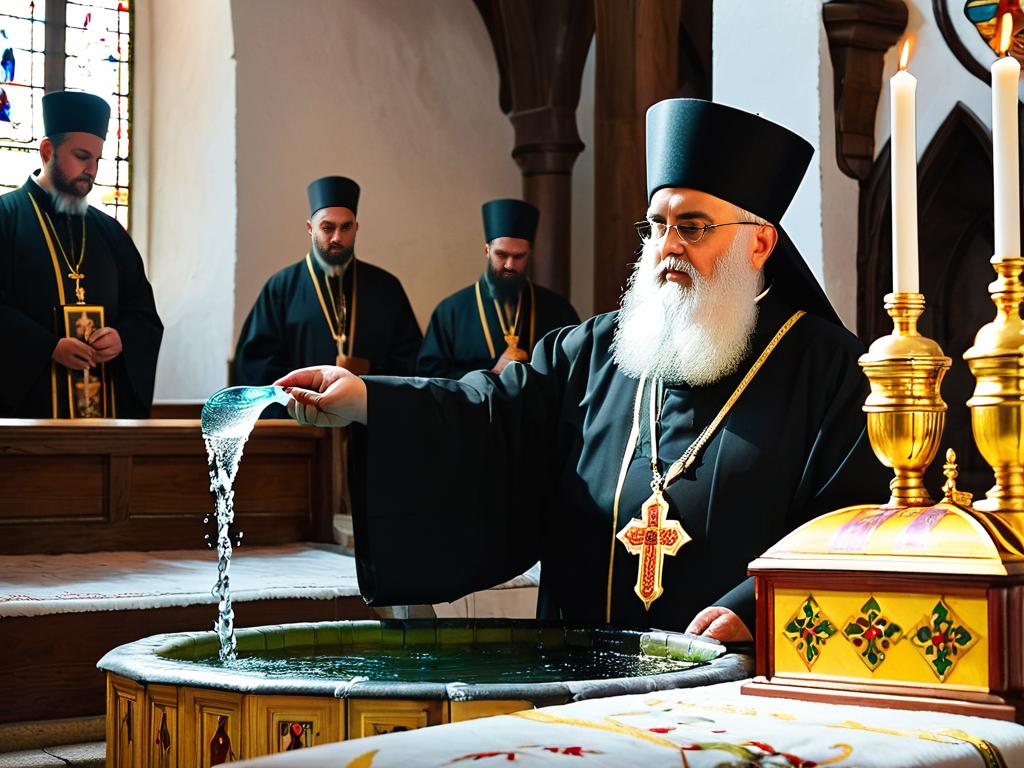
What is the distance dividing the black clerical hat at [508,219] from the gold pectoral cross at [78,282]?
2.78 meters

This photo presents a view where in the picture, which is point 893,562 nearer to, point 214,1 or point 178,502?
point 178,502

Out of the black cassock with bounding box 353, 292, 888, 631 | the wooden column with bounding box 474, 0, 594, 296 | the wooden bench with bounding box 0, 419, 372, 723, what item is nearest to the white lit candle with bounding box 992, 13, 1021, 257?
the black cassock with bounding box 353, 292, 888, 631

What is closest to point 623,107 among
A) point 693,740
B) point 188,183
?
point 188,183

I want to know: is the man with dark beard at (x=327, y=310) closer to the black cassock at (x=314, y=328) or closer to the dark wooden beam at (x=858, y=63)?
the black cassock at (x=314, y=328)

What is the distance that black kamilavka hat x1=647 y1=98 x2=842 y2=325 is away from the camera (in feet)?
10.9

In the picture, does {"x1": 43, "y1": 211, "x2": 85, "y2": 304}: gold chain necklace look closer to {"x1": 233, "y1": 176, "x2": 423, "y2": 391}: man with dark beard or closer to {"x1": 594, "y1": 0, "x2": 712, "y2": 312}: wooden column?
{"x1": 233, "y1": 176, "x2": 423, "y2": 391}: man with dark beard

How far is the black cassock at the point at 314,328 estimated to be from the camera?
30.2 ft

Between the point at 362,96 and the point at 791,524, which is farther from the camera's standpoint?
the point at 362,96

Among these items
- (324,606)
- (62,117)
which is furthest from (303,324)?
(324,606)

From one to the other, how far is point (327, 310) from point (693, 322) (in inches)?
248

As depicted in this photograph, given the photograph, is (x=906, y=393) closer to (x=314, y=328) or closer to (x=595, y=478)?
(x=595, y=478)

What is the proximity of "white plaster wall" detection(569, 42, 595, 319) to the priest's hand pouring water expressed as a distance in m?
9.90

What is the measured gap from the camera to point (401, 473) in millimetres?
3082

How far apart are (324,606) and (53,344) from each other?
10.0ft
